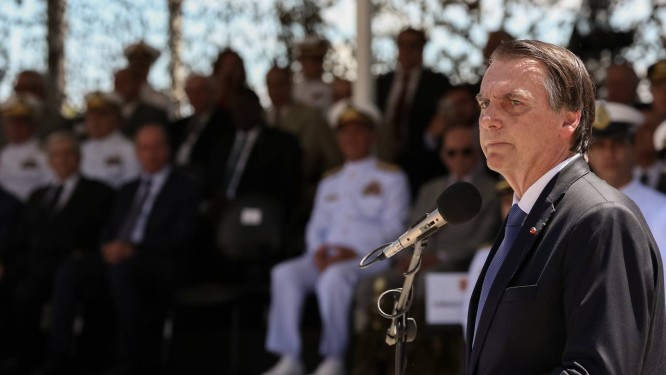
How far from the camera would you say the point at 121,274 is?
7891 mm

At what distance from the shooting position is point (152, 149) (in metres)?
8.49

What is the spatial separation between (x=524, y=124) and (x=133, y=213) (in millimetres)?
6308

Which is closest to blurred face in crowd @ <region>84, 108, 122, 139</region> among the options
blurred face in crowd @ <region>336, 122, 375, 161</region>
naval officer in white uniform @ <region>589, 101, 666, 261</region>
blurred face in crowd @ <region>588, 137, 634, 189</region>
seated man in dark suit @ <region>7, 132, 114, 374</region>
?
seated man in dark suit @ <region>7, 132, 114, 374</region>

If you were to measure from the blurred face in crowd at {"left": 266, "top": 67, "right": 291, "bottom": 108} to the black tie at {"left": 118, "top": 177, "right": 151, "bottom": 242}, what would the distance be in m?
1.29

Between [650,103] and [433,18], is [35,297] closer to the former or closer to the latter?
[433,18]

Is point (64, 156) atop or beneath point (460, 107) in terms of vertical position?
beneath

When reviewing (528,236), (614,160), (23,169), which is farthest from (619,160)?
(23,169)

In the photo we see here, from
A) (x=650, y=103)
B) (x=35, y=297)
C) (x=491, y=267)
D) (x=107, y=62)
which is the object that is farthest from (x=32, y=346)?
(x=491, y=267)

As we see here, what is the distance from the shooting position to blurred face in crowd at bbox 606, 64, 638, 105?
300 inches

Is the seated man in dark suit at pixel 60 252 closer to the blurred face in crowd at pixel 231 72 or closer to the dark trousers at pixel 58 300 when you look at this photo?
the dark trousers at pixel 58 300

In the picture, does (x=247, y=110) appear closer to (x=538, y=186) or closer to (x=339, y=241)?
(x=339, y=241)

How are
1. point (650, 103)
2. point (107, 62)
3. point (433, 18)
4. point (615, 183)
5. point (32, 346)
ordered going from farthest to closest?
point (107, 62)
point (433, 18)
point (32, 346)
point (650, 103)
point (615, 183)

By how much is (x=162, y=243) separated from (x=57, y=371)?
3.52ft

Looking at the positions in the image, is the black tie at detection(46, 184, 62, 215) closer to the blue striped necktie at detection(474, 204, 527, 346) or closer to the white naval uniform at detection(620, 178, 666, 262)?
the white naval uniform at detection(620, 178, 666, 262)
